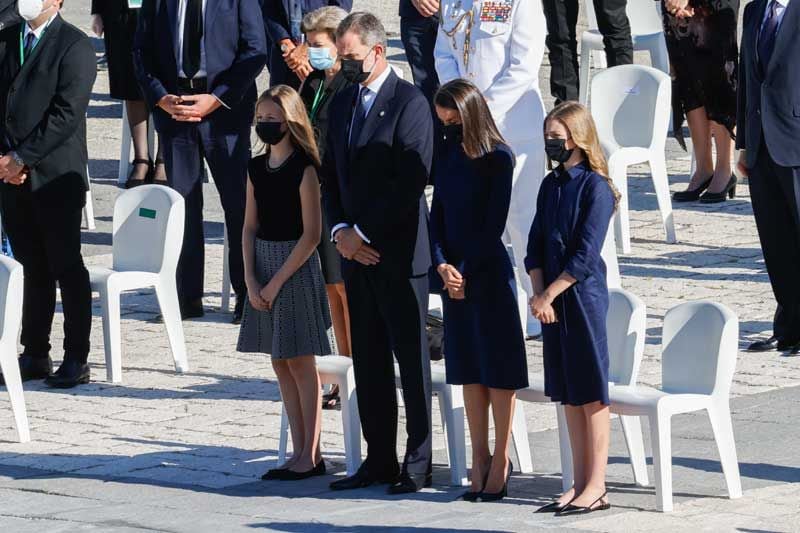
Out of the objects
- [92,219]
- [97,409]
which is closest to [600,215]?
[97,409]

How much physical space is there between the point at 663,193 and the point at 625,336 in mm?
5603

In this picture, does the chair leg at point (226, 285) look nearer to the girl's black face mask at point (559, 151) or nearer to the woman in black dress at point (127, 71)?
the woman in black dress at point (127, 71)

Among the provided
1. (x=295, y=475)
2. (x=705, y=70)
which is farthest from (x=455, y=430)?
(x=705, y=70)

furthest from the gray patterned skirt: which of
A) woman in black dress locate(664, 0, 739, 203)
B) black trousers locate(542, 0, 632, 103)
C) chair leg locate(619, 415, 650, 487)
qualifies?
black trousers locate(542, 0, 632, 103)

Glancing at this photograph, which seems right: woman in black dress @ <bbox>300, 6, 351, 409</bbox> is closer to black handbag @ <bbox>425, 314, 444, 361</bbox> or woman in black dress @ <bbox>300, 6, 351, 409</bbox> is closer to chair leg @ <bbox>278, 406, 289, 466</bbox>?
black handbag @ <bbox>425, 314, 444, 361</bbox>

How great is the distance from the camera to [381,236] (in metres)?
8.55

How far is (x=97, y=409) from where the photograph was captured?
411 inches

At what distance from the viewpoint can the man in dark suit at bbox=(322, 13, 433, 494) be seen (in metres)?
8.54

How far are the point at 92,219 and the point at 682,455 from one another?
7.32 m

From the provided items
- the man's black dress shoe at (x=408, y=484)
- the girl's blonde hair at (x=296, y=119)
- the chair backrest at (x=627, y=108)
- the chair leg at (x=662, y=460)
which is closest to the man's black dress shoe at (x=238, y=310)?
the chair backrest at (x=627, y=108)

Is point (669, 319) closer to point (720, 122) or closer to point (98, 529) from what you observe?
point (98, 529)

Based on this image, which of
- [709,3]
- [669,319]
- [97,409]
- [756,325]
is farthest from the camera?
[709,3]

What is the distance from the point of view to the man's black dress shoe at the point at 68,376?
1094 centimetres

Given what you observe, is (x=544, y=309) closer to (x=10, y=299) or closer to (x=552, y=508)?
(x=552, y=508)
